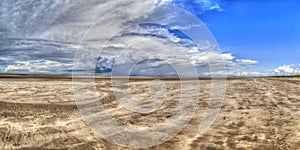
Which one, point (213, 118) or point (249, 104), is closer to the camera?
point (213, 118)

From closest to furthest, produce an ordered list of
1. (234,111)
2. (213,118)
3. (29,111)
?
1. (213,118)
2. (234,111)
3. (29,111)

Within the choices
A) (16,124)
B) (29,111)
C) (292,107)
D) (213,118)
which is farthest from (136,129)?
(292,107)

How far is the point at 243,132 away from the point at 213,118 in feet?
7.93

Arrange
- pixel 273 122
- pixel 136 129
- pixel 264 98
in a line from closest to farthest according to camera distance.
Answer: pixel 136 129, pixel 273 122, pixel 264 98

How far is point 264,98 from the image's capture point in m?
18.1

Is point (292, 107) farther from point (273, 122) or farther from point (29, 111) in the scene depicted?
point (29, 111)

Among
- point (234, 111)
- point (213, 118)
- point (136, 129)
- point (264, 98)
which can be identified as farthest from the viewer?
point (264, 98)

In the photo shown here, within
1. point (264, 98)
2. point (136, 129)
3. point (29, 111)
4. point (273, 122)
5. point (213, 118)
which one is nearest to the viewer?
point (136, 129)

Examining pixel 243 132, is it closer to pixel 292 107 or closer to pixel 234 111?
pixel 234 111

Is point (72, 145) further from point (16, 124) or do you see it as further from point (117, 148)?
point (16, 124)

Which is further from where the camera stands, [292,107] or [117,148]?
[292,107]

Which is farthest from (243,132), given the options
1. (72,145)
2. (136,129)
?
(72,145)

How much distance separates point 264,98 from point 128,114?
8.07 m

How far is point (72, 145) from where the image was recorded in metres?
9.27
